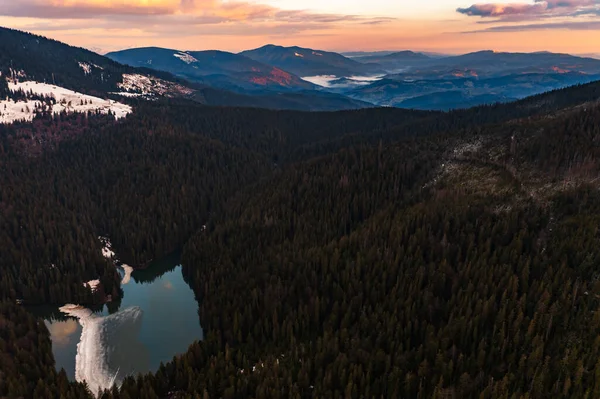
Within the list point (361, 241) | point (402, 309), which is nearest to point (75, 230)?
point (361, 241)

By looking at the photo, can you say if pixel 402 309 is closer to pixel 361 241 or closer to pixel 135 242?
pixel 361 241

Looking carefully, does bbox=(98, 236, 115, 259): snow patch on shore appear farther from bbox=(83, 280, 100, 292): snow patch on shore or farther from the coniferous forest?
bbox=(83, 280, 100, 292): snow patch on shore

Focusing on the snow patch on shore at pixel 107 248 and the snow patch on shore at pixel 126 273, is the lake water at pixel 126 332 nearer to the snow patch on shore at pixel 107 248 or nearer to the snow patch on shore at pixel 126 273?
the snow patch on shore at pixel 126 273

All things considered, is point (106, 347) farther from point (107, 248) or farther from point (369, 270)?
point (369, 270)

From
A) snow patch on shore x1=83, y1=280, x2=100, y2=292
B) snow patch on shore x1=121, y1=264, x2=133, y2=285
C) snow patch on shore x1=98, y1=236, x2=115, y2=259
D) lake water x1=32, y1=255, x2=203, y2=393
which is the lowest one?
lake water x1=32, y1=255, x2=203, y2=393

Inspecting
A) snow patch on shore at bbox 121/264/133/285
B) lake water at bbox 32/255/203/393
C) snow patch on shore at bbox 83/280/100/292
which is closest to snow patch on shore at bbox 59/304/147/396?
lake water at bbox 32/255/203/393

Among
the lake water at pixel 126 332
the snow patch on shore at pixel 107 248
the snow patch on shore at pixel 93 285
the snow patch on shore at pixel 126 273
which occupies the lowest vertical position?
the lake water at pixel 126 332

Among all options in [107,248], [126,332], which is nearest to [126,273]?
[107,248]

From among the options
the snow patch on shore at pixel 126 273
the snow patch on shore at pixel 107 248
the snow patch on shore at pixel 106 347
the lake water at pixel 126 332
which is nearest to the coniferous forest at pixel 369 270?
the snow patch on shore at pixel 126 273
